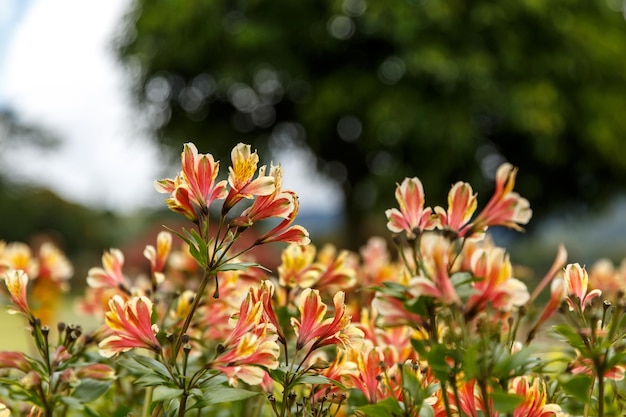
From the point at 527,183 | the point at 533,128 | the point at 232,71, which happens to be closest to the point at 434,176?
the point at 533,128

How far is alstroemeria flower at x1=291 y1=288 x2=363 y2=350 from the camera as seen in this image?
3.07ft

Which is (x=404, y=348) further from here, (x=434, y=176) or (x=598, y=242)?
(x=598, y=242)

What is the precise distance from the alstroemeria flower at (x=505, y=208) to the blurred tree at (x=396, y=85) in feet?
36.3

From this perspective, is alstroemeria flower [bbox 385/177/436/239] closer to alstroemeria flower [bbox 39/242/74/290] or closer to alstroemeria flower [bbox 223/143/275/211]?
alstroemeria flower [bbox 223/143/275/211]

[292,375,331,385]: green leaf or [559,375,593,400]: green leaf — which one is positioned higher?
[292,375,331,385]: green leaf

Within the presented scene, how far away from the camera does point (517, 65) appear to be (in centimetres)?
1297

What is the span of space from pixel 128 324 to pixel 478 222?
0.43 m

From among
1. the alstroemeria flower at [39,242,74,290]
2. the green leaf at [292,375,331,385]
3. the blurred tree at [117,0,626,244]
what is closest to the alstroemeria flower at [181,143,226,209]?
the green leaf at [292,375,331,385]

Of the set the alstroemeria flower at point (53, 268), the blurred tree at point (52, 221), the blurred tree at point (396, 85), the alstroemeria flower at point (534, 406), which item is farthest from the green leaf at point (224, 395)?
the blurred tree at point (52, 221)

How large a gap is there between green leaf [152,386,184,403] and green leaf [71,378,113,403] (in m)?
0.24

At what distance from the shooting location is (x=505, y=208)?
32.4 inches

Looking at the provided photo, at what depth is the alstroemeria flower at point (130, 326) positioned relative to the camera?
34.9 inches

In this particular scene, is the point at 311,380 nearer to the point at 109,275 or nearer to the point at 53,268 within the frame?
the point at 109,275

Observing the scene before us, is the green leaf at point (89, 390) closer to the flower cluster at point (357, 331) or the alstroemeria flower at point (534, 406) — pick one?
the flower cluster at point (357, 331)
